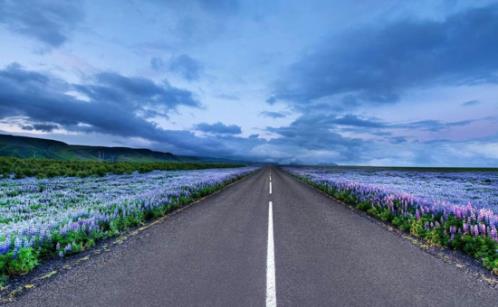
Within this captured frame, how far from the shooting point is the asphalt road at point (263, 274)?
3863 millimetres

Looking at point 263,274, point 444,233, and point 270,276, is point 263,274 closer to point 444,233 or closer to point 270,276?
point 270,276

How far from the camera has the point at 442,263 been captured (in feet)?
17.8

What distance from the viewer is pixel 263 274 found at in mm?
4723

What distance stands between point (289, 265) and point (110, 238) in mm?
5502

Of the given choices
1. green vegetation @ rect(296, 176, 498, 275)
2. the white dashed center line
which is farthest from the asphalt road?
green vegetation @ rect(296, 176, 498, 275)

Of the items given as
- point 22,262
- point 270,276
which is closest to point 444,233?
point 270,276

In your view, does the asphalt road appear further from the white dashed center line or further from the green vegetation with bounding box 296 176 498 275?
the green vegetation with bounding box 296 176 498 275

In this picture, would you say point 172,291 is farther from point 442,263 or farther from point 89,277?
point 442,263

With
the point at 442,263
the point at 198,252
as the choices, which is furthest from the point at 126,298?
the point at 442,263

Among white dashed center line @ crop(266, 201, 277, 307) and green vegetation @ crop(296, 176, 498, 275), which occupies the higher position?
green vegetation @ crop(296, 176, 498, 275)

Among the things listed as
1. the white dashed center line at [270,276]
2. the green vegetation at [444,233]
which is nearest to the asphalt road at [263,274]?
the white dashed center line at [270,276]

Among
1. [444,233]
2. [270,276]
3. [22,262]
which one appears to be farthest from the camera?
[444,233]

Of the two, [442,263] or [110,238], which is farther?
[110,238]

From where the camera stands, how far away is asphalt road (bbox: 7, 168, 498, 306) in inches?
152
